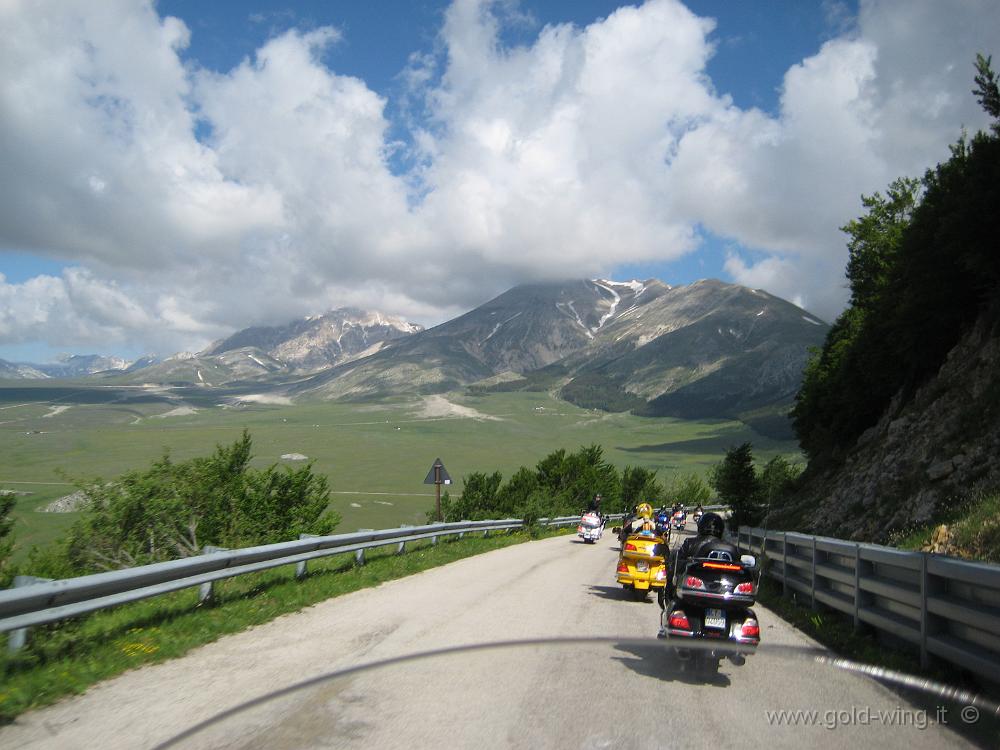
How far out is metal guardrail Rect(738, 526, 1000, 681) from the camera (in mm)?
5605

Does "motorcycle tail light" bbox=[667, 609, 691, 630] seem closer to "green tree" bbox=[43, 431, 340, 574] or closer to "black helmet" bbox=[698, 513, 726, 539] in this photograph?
"black helmet" bbox=[698, 513, 726, 539]

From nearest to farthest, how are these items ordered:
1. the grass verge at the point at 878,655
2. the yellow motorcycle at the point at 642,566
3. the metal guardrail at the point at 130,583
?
the grass verge at the point at 878,655 → the metal guardrail at the point at 130,583 → the yellow motorcycle at the point at 642,566

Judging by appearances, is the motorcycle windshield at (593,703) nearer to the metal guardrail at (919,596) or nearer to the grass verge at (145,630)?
the metal guardrail at (919,596)

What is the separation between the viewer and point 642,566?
12.1 metres

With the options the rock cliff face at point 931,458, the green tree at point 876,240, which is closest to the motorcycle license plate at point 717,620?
the rock cliff face at point 931,458

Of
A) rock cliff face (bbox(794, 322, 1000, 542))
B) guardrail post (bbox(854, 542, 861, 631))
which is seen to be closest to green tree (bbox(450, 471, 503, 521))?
rock cliff face (bbox(794, 322, 1000, 542))

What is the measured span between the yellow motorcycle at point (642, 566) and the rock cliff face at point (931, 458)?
22.7 ft

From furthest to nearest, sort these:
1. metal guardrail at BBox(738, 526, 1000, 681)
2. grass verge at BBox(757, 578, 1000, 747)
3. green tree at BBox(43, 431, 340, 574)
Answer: green tree at BBox(43, 431, 340, 574) → metal guardrail at BBox(738, 526, 1000, 681) → grass verge at BBox(757, 578, 1000, 747)

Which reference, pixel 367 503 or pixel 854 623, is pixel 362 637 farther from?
pixel 367 503

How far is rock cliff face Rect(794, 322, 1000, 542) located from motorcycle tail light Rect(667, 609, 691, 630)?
10.3 meters

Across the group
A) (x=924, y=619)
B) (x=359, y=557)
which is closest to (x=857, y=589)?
(x=924, y=619)

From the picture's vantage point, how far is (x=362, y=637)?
794cm

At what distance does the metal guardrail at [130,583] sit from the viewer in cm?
621

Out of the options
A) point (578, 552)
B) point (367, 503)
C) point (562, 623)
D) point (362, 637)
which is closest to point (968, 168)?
point (578, 552)
